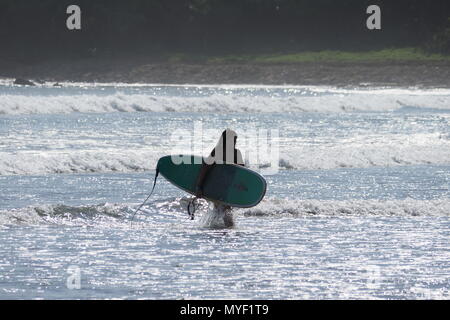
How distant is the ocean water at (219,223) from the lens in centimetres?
1505

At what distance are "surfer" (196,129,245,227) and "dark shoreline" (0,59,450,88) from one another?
181 ft

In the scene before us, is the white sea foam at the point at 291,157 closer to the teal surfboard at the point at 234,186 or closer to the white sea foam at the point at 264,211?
the white sea foam at the point at 264,211

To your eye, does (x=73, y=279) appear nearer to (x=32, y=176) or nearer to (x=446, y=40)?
(x=32, y=176)

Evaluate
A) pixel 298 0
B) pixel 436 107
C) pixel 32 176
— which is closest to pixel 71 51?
pixel 298 0

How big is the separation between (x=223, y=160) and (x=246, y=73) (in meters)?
64.6

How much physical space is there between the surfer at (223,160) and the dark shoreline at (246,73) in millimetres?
55029

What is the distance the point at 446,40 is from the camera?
89.9 metres

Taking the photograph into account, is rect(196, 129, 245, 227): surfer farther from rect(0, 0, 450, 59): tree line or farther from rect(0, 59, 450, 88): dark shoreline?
rect(0, 0, 450, 59): tree line

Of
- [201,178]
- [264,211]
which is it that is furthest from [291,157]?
[201,178]

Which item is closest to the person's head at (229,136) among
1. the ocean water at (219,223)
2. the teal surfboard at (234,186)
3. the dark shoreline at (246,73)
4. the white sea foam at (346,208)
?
the teal surfboard at (234,186)

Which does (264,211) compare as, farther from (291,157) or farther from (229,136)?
(291,157)

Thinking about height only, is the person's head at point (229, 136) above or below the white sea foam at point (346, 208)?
above

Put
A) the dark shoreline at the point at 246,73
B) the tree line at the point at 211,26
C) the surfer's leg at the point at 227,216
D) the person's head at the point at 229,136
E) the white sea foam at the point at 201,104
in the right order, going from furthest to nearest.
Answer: the tree line at the point at 211,26 < the dark shoreline at the point at 246,73 < the white sea foam at the point at 201,104 < the surfer's leg at the point at 227,216 < the person's head at the point at 229,136

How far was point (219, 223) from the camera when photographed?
19562 millimetres
